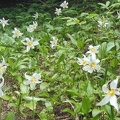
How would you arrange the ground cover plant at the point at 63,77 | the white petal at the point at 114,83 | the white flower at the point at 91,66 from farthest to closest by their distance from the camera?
the white flower at the point at 91,66 → the ground cover plant at the point at 63,77 → the white petal at the point at 114,83

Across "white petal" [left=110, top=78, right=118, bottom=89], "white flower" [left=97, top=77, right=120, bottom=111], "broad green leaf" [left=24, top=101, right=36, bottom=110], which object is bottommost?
"white flower" [left=97, top=77, right=120, bottom=111]

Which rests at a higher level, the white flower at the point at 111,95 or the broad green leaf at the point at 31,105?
the broad green leaf at the point at 31,105

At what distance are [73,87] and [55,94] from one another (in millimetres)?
174

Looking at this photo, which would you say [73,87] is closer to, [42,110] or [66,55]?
[42,110]

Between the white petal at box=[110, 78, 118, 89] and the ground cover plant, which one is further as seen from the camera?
the ground cover plant

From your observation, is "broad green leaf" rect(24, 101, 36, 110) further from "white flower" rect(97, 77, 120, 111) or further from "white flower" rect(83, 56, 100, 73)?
"white flower" rect(97, 77, 120, 111)

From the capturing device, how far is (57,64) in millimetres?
3398

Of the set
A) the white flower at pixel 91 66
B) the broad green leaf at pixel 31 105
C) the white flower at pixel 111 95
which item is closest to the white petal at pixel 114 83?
the white flower at pixel 111 95

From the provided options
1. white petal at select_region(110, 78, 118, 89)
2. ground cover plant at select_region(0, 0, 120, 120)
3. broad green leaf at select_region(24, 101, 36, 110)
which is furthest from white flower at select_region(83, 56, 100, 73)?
white petal at select_region(110, 78, 118, 89)

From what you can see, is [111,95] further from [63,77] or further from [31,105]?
[63,77]

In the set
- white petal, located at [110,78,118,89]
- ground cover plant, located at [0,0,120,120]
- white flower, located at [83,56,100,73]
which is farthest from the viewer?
white flower, located at [83,56,100,73]

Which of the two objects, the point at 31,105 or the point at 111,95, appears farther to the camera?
the point at 31,105

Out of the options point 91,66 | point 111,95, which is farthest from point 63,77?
point 111,95

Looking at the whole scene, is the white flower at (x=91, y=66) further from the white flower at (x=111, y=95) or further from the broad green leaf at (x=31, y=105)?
the white flower at (x=111, y=95)
